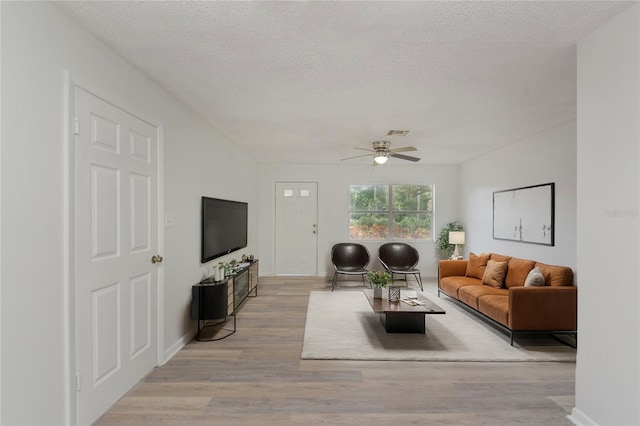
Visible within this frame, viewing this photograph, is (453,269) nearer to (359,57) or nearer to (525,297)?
(525,297)

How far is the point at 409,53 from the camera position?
2.36m

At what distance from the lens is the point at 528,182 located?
483cm

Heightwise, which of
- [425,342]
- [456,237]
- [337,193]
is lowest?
[425,342]

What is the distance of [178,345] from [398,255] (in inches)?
184

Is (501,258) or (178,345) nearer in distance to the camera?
(178,345)

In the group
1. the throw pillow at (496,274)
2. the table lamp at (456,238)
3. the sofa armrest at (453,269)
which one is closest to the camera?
the throw pillow at (496,274)

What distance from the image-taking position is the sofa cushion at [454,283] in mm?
4887

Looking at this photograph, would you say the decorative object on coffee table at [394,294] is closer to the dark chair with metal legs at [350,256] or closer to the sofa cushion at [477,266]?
the sofa cushion at [477,266]

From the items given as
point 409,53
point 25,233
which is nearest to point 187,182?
point 25,233

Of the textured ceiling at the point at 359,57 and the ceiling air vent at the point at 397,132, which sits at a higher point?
the textured ceiling at the point at 359,57

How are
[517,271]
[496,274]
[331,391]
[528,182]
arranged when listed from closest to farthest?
[331,391], [517,271], [496,274], [528,182]

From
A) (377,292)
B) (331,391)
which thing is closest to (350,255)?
(377,292)

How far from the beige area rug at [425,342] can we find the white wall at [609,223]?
116 cm

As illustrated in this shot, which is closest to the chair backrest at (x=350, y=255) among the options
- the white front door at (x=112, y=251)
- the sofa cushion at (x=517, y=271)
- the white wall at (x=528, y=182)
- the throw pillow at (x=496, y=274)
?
the white wall at (x=528, y=182)
